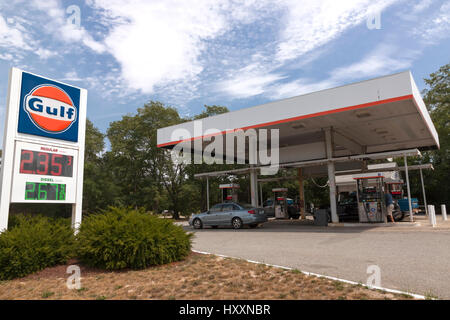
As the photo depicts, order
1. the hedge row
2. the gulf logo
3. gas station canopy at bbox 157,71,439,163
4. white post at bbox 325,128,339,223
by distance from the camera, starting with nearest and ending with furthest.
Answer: the hedge row < the gulf logo < gas station canopy at bbox 157,71,439,163 < white post at bbox 325,128,339,223

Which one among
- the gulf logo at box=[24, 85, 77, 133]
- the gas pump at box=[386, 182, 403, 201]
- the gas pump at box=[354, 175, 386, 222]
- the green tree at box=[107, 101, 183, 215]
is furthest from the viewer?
the green tree at box=[107, 101, 183, 215]

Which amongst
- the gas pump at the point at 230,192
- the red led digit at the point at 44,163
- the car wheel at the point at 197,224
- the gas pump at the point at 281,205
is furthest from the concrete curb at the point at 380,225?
the red led digit at the point at 44,163

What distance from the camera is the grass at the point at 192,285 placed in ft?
14.5

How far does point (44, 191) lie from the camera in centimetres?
781

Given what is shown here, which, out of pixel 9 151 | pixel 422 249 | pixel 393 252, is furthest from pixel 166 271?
pixel 422 249

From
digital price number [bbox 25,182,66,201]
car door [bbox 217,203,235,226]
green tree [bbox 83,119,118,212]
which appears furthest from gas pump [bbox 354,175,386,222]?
green tree [bbox 83,119,118,212]

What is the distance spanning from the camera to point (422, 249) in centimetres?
840

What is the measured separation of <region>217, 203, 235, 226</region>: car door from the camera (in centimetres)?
1723

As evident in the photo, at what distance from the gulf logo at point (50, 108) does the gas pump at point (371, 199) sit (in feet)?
46.4

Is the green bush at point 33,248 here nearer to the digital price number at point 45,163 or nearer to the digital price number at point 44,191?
the digital price number at point 44,191

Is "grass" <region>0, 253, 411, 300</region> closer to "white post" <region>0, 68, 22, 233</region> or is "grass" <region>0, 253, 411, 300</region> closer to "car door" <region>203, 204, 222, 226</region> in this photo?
"white post" <region>0, 68, 22, 233</region>

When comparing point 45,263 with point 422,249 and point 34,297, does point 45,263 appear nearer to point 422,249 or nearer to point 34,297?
point 34,297

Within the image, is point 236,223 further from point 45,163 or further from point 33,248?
point 33,248
